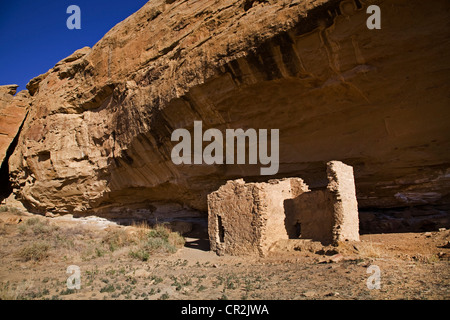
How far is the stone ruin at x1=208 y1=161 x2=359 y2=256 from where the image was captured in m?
7.96

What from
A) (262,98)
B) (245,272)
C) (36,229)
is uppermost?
(262,98)

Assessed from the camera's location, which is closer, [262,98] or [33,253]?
[262,98]

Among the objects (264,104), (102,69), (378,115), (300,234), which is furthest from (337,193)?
(102,69)

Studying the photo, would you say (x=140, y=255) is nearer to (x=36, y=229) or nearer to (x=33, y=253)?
(x=33, y=253)

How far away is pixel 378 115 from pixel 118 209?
12.4 m

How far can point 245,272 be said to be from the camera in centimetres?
724

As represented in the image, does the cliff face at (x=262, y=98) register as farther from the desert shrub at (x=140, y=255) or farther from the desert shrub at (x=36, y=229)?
the desert shrub at (x=140, y=255)

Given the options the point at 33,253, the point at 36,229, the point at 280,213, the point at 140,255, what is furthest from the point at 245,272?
the point at 36,229

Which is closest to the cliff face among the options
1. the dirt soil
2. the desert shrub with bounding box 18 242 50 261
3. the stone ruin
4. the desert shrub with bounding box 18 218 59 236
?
the stone ruin

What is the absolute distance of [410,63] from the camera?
750 cm

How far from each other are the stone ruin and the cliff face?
175cm

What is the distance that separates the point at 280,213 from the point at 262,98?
3.28m

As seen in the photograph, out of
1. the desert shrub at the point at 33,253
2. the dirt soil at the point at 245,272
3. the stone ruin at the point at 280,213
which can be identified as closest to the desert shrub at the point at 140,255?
the dirt soil at the point at 245,272

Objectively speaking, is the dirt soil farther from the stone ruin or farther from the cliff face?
the cliff face
